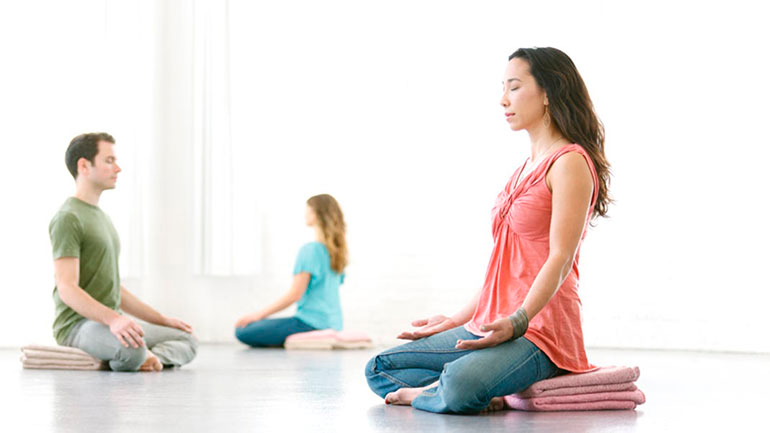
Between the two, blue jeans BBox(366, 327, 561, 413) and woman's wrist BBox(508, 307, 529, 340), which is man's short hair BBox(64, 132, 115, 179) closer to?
blue jeans BBox(366, 327, 561, 413)

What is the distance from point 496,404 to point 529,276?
41 centimetres

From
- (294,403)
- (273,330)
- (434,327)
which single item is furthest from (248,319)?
(434,327)

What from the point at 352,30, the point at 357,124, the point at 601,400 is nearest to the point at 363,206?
the point at 357,124

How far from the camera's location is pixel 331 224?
6.89 metres

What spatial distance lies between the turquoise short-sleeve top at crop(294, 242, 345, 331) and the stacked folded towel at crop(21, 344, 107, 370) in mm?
2276

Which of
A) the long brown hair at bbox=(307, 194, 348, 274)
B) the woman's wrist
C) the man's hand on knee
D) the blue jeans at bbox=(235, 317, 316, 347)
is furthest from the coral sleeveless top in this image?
the blue jeans at bbox=(235, 317, 316, 347)

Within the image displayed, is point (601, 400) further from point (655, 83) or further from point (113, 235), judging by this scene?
point (655, 83)

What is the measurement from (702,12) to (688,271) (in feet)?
5.29

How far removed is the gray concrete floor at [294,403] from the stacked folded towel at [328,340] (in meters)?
1.49

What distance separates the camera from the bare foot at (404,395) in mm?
3217

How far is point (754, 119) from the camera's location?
20.6ft

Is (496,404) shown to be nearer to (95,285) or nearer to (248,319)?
(95,285)

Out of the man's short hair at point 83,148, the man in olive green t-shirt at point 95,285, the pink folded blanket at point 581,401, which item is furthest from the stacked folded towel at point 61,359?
the pink folded blanket at point 581,401

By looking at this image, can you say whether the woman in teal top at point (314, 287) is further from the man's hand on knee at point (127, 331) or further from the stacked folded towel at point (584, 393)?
the stacked folded towel at point (584, 393)
